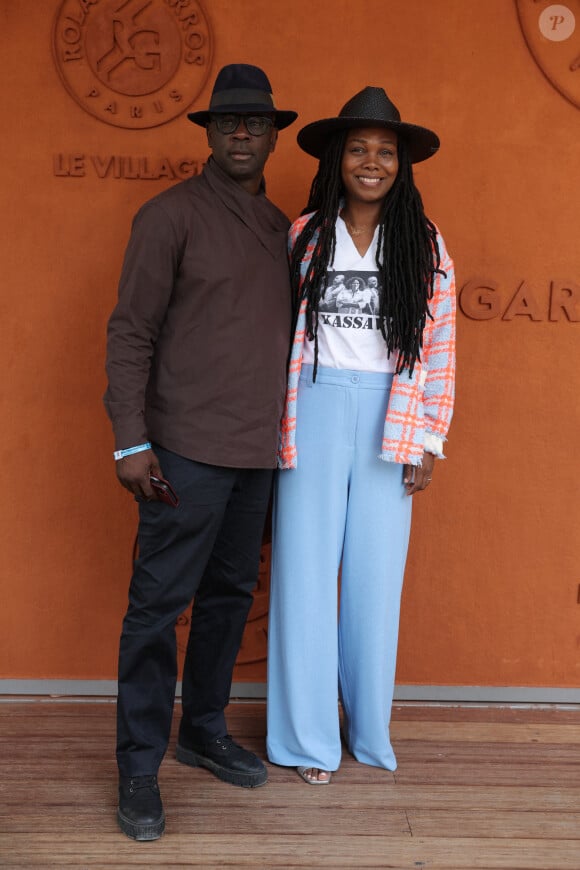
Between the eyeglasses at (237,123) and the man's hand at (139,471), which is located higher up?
the eyeglasses at (237,123)

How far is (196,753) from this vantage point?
258 cm

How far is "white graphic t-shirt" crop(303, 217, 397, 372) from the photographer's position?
2447mm

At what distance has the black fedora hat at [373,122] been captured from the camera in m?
2.38

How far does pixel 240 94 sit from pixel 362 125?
1.12 ft

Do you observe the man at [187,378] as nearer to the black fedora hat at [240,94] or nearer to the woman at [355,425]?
the black fedora hat at [240,94]

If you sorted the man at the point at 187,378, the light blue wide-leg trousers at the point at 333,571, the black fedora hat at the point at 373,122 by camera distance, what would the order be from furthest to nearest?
the light blue wide-leg trousers at the point at 333,571
the black fedora hat at the point at 373,122
the man at the point at 187,378

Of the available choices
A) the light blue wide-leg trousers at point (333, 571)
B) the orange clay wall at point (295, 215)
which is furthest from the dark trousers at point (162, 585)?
the orange clay wall at point (295, 215)

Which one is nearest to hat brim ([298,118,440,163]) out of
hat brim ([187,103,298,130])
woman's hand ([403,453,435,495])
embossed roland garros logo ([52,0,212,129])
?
hat brim ([187,103,298,130])

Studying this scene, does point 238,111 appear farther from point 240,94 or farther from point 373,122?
point 373,122

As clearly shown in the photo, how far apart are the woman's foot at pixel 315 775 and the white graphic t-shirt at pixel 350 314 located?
114 centimetres

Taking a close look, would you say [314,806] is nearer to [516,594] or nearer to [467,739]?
[467,739]

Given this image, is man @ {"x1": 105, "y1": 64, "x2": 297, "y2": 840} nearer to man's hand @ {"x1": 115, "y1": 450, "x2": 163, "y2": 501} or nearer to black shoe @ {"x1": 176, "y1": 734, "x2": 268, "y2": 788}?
man's hand @ {"x1": 115, "y1": 450, "x2": 163, "y2": 501}

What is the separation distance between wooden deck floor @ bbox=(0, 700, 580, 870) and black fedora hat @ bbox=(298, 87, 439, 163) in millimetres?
1790

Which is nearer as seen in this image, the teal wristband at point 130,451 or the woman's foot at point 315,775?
the teal wristband at point 130,451
